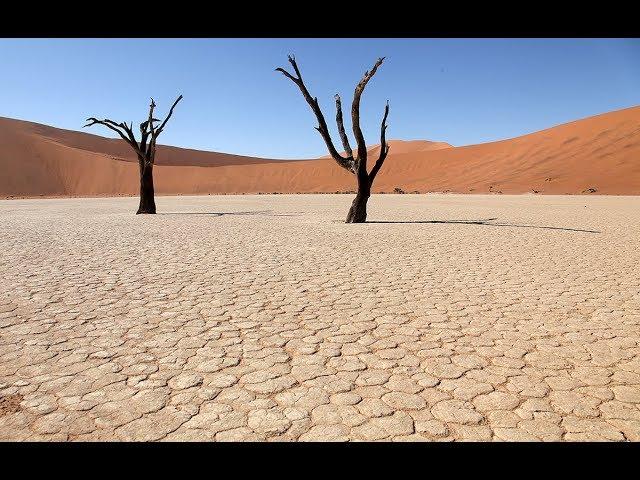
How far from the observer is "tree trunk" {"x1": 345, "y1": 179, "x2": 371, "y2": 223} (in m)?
14.6

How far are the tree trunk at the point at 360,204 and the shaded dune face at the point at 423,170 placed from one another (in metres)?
25.4

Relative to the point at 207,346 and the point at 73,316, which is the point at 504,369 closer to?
the point at 207,346

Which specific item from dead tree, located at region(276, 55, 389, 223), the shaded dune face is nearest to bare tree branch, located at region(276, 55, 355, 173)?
dead tree, located at region(276, 55, 389, 223)

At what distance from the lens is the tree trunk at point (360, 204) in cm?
1464

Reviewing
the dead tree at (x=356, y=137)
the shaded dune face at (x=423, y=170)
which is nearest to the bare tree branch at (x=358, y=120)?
the dead tree at (x=356, y=137)

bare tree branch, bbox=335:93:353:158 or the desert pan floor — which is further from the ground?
bare tree branch, bbox=335:93:353:158

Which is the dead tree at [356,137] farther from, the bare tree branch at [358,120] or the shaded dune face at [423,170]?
the shaded dune face at [423,170]

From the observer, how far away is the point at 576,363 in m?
3.30

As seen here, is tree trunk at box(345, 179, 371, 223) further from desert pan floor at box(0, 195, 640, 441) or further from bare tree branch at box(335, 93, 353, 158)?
desert pan floor at box(0, 195, 640, 441)

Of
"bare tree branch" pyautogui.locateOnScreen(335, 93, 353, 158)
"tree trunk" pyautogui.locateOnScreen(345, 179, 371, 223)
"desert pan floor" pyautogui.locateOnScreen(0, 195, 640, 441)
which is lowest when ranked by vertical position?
"desert pan floor" pyautogui.locateOnScreen(0, 195, 640, 441)

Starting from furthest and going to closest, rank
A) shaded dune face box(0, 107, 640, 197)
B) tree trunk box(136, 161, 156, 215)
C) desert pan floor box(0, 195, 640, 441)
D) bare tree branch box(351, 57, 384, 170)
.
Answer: shaded dune face box(0, 107, 640, 197) < tree trunk box(136, 161, 156, 215) < bare tree branch box(351, 57, 384, 170) < desert pan floor box(0, 195, 640, 441)
